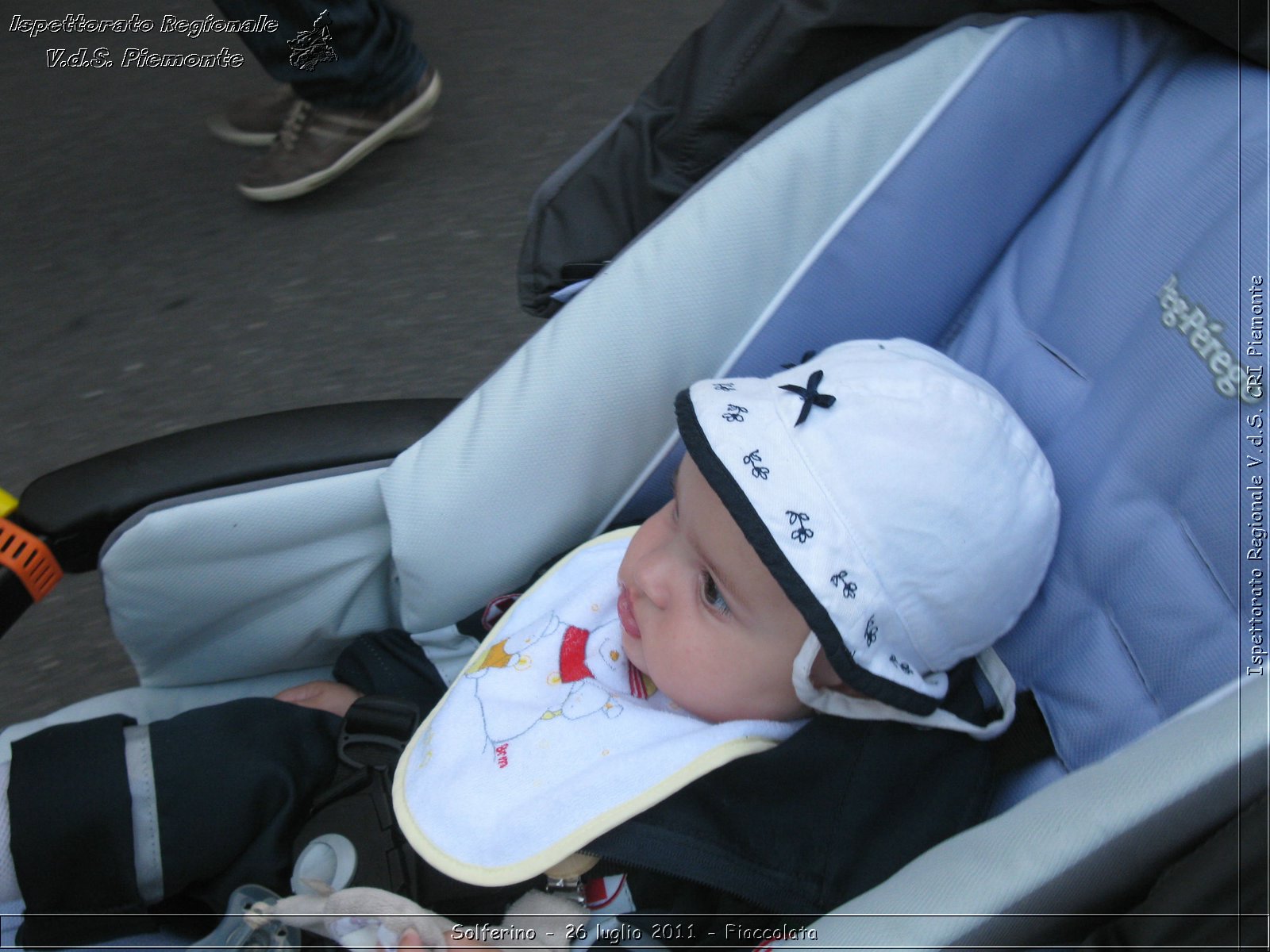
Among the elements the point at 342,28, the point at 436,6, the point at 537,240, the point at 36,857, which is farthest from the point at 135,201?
the point at 36,857

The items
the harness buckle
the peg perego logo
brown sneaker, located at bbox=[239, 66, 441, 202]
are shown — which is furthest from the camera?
brown sneaker, located at bbox=[239, 66, 441, 202]

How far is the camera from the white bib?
829 millimetres

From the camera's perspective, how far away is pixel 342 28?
6.07ft

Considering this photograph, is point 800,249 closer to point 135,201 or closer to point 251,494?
point 251,494

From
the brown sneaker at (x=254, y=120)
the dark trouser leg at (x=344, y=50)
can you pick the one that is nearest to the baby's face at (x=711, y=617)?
the dark trouser leg at (x=344, y=50)

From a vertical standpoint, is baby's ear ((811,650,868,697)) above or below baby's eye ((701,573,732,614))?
below

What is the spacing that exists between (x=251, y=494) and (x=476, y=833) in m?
0.35

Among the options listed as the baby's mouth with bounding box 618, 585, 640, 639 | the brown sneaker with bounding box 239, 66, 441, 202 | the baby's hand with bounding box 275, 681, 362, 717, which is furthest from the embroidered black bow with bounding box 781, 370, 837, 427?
the brown sneaker with bounding box 239, 66, 441, 202

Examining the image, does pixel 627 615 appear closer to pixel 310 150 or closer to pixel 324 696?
pixel 324 696

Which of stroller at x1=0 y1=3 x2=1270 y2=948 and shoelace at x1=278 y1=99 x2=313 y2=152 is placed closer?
stroller at x1=0 y1=3 x2=1270 y2=948

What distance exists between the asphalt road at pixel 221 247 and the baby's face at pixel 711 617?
0.97m

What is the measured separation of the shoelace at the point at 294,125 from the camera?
206 centimetres

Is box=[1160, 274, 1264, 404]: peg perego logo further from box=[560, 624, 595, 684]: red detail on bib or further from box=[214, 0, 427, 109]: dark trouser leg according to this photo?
box=[214, 0, 427, 109]: dark trouser leg

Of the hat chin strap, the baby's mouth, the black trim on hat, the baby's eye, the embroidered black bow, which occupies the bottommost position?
the baby's mouth
